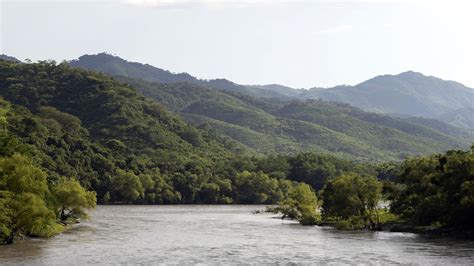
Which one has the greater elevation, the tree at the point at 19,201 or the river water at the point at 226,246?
the tree at the point at 19,201

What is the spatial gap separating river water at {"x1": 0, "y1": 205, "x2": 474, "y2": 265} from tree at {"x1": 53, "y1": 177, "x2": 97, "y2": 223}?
2.69 m

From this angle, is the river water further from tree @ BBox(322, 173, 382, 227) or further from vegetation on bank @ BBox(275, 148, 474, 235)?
tree @ BBox(322, 173, 382, 227)

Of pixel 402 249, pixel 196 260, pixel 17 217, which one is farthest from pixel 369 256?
pixel 17 217

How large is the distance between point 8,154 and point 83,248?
838 inches

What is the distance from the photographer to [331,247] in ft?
296

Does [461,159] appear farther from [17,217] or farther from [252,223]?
[17,217]

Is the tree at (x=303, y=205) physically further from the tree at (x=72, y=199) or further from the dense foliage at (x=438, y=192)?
the tree at (x=72, y=199)

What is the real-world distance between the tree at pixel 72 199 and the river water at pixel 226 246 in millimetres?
2687

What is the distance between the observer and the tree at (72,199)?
11206cm

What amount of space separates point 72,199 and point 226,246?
1382 inches

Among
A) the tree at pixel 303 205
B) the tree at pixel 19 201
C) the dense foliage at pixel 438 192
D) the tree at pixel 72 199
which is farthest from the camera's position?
the tree at pixel 303 205

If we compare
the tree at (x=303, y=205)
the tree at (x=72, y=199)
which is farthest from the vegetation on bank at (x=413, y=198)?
the tree at (x=72, y=199)

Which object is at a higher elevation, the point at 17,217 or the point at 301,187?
the point at 301,187

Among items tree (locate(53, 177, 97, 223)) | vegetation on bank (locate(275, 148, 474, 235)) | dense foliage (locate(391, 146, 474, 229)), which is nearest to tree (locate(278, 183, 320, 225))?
vegetation on bank (locate(275, 148, 474, 235))
